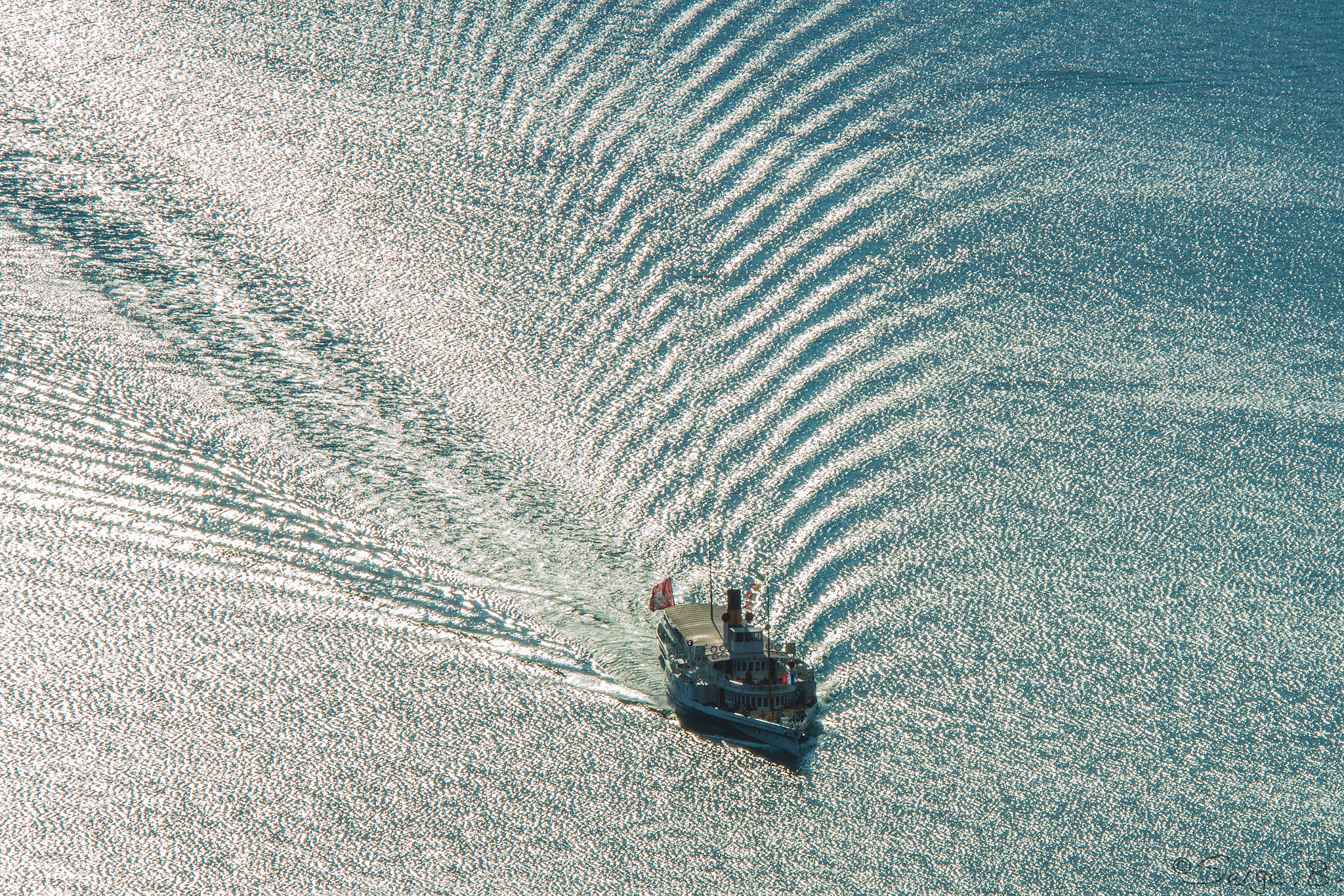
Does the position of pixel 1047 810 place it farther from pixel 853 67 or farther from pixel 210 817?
pixel 853 67

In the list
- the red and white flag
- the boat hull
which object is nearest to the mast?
the boat hull

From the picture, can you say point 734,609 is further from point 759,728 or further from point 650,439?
point 650,439

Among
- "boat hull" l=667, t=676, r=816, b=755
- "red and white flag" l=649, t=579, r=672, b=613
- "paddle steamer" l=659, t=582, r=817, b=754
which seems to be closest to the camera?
"boat hull" l=667, t=676, r=816, b=755

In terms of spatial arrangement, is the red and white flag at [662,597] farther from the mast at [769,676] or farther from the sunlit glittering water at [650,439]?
the mast at [769,676]

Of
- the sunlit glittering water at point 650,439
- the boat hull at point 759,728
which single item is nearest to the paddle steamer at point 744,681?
the boat hull at point 759,728

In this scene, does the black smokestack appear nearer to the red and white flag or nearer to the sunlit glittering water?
the red and white flag

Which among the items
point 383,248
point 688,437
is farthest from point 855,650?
point 383,248

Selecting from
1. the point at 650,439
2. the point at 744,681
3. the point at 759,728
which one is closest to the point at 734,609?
the point at 744,681
